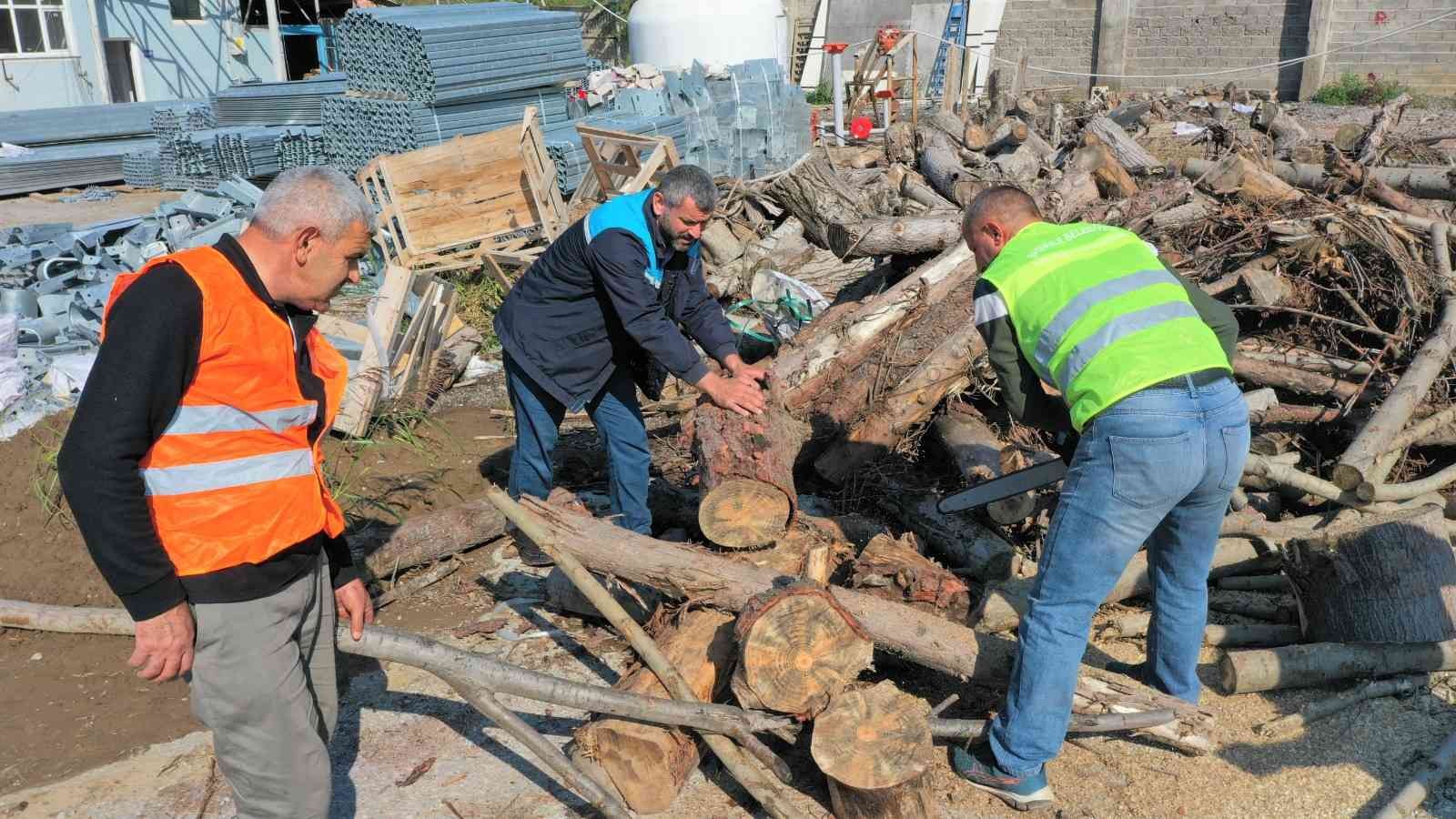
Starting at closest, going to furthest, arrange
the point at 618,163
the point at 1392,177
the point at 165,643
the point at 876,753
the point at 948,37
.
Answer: the point at 165,643
the point at 876,753
the point at 1392,177
the point at 618,163
the point at 948,37

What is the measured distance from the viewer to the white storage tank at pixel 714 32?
19.5 meters

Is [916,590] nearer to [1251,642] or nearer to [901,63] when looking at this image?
[1251,642]

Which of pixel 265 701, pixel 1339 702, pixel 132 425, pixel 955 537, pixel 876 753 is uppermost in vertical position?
pixel 132 425

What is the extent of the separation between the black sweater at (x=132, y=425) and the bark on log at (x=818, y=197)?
254 inches

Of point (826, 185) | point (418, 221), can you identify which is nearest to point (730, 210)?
point (826, 185)

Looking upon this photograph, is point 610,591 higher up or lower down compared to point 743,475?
lower down

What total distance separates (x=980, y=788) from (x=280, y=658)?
7.30 ft

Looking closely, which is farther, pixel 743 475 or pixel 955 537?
pixel 955 537

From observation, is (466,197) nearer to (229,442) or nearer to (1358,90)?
(229,442)

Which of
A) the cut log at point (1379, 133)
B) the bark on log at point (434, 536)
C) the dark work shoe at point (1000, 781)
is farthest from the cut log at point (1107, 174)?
the dark work shoe at point (1000, 781)

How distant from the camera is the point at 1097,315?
3117mm

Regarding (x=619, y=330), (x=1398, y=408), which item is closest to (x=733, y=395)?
(x=619, y=330)

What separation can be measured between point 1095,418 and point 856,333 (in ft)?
7.96

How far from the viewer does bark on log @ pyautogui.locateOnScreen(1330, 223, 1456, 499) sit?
4371 millimetres
